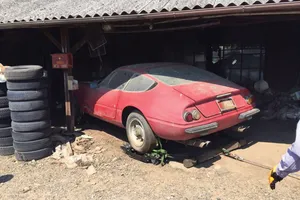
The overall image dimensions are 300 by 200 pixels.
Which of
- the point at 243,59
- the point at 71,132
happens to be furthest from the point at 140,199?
the point at 243,59

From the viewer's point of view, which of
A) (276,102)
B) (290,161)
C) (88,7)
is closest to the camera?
(290,161)

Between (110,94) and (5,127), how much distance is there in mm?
2071

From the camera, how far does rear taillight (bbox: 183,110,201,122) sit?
4.72 m

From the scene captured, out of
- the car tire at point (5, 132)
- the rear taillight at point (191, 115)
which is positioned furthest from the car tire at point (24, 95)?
the rear taillight at point (191, 115)

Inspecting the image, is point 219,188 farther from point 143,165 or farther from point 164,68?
point 164,68

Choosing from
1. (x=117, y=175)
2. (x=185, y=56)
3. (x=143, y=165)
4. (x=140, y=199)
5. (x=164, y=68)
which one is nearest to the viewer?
(x=140, y=199)

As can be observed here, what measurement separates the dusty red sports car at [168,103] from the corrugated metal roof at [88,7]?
1.18 metres

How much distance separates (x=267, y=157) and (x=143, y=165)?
209 cm

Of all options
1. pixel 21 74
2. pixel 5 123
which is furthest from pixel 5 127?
pixel 21 74

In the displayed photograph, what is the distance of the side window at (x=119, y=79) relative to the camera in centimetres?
596

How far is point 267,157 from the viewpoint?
5.23m

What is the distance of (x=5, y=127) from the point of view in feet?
19.3

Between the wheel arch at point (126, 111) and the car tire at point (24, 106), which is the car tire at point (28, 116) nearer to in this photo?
the car tire at point (24, 106)

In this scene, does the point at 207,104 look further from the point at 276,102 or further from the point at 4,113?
the point at 276,102
